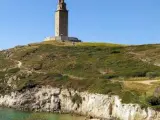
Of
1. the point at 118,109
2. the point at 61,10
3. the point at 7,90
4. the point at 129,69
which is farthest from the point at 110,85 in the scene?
the point at 61,10

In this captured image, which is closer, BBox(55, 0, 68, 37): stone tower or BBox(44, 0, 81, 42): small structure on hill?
BBox(44, 0, 81, 42): small structure on hill

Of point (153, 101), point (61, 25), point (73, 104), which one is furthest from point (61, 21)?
point (153, 101)

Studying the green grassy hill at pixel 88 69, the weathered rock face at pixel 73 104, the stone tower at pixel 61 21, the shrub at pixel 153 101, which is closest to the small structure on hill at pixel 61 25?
the stone tower at pixel 61 21

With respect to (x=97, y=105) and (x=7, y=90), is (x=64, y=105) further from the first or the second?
(x=7, y=90)

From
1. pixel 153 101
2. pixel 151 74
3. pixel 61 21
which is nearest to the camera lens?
pixel 153 101

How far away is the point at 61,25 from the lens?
503 ft

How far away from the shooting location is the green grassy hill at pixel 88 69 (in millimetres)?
79875

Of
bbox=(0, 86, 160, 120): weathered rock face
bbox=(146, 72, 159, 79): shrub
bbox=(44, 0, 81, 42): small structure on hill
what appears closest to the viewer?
bbox=(0, 86, 160, 120): weathered rock face

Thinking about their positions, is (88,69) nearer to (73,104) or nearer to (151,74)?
(151,74)

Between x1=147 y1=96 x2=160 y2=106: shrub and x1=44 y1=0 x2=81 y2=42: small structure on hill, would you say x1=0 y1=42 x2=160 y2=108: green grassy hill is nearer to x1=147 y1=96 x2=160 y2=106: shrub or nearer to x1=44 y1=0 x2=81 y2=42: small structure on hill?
x1=147 y1=96 x2=160 y2=106: shrub

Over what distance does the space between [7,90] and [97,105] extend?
98.6ft

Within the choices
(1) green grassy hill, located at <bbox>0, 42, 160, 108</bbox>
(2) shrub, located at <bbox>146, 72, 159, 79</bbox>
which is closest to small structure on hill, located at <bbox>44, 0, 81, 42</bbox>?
(1) green grassy hill, located at <bbox>0, 42, 160, 108</bbox>

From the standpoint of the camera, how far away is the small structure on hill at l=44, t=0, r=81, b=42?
152913 mm

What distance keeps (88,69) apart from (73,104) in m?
20.6
